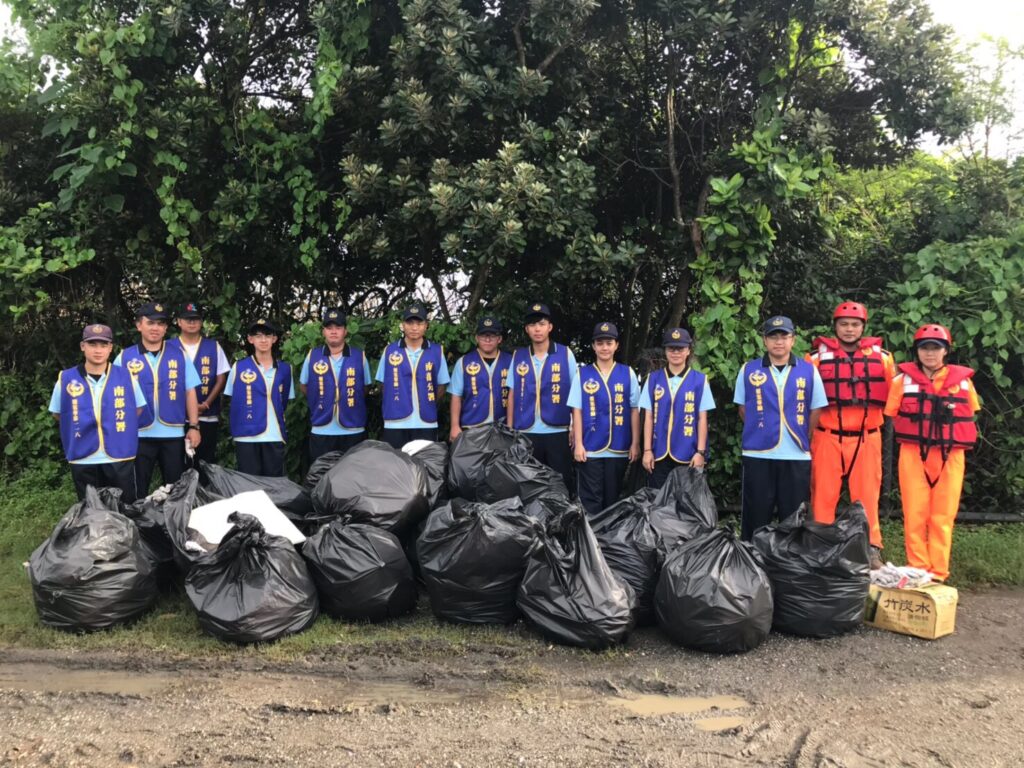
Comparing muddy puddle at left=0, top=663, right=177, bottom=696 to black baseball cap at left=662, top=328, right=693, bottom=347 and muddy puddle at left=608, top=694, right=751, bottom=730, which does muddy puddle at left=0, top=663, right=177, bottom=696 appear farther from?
black baseball cap at left=662, top=328, right=693, bottom=347

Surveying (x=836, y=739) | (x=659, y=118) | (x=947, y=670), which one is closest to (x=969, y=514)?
(x=947, y=670)

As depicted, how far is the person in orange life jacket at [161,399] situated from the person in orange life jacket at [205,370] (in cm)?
15

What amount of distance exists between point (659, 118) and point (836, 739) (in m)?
5.54

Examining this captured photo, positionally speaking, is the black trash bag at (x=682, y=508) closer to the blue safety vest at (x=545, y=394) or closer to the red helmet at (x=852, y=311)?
the blue safety vest at (x=545, y=394)

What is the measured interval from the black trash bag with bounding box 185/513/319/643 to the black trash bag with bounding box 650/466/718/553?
2.00m

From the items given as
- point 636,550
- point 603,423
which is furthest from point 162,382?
point 636,550

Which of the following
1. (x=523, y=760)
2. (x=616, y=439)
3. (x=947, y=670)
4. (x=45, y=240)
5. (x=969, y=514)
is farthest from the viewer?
(x=45, y=240)

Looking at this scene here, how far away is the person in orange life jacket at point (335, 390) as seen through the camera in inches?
221

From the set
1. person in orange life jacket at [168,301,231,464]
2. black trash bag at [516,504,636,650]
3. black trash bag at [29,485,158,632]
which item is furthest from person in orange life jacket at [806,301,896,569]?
person in orange life jacket at [168,301,231,464]

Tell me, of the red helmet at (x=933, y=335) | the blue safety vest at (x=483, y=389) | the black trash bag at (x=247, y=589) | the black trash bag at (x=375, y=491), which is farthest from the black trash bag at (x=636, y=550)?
Result: the red helmet at (x=933, y=335)

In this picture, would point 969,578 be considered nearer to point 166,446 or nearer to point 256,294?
point 166,446

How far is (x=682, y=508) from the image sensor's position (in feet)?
14.9

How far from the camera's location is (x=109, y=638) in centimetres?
390

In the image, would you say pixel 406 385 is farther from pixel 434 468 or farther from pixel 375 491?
pixel 375 491
